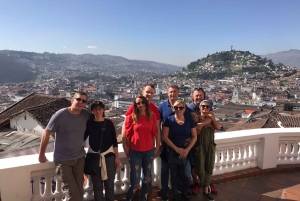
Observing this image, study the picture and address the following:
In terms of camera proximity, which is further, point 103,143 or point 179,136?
point 179,136

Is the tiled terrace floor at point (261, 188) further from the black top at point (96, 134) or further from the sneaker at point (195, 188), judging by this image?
the black top at point (96, 134)

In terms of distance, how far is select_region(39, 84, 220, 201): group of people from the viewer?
194cm

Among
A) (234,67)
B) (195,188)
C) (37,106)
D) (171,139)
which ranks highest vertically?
(234,67)

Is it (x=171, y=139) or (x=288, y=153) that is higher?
(x=171, y=139)

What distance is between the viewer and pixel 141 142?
2.14m

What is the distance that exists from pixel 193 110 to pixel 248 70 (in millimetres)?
116051

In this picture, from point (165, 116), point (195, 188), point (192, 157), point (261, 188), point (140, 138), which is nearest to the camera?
point (140, 138)

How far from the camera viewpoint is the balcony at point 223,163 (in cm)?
196

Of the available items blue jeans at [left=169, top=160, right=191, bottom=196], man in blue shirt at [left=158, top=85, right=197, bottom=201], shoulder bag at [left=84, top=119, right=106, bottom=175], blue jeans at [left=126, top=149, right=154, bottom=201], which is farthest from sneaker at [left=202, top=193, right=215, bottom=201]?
shoulder bag at [left=84, top=119, right=106, bottom=175]

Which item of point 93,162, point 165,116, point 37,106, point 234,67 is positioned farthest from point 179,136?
point 234,67

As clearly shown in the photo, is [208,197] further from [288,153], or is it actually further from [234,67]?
[234,67]

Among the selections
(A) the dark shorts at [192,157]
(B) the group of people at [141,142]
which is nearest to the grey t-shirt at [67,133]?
(B) the group of people at [141,142]

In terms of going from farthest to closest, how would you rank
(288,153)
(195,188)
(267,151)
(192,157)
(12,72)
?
Answer: (12,72) < (288,153) < (267,151) < (195,188) < (192,157)

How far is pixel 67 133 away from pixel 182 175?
1196 mm
